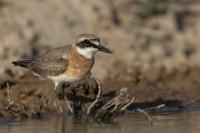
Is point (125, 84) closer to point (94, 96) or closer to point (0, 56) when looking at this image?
point (94, 96)

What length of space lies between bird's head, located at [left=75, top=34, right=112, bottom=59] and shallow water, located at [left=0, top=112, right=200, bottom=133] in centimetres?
110

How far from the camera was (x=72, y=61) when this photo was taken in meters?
14.4

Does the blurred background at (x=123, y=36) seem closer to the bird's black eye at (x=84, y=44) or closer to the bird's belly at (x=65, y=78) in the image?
the bird's belly at (x=65, y=78)

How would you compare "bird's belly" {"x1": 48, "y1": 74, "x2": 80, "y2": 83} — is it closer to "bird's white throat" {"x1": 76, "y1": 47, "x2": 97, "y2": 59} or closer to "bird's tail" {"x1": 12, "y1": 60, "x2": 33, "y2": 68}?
"bird's white throat" {"x1": 76, "y1": 47, "x2": 97, "y2": 59}

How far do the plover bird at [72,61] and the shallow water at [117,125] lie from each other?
0.69 metres

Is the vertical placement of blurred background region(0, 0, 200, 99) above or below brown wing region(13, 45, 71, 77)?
above

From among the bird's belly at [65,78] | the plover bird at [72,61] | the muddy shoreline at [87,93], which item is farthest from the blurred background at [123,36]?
the bird's belly at [65,78]

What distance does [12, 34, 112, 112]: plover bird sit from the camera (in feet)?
46.9

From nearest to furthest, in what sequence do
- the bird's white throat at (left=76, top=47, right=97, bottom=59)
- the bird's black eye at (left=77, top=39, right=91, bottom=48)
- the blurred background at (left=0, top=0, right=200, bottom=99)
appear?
the bird's black eye at (left=77, top=39, right=91, bottom=48)
the bird's white throat at (left=76, top=47, right=97, bottom=59)
the blurred background at (left=0, top=0, right=200, bottom=99)

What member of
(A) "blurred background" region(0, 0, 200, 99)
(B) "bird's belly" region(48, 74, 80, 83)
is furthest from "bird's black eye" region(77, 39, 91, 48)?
(A) "blurred background" region(0, 0, 200, 99)

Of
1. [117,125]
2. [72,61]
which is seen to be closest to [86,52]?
[72,61]

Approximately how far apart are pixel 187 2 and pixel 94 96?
554 cm

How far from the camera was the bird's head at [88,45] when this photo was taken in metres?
14.2

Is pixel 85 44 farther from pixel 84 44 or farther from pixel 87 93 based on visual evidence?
pixel 87 93
